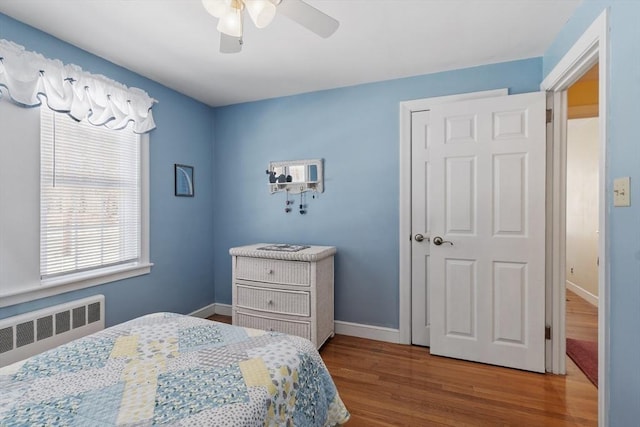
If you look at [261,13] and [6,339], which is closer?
[261,13]

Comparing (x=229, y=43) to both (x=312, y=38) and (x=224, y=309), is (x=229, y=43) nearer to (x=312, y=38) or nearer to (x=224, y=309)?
(x=312, y=38)

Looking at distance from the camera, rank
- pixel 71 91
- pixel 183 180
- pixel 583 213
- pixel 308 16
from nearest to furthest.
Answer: pixel 308 16, pixel 71 91, pixel 183 180, pixel 583 213

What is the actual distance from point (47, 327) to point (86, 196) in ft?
2.98

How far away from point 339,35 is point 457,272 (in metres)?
1.93

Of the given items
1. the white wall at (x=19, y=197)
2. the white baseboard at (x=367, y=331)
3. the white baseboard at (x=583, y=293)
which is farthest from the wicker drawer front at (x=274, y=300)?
the white baseboard at (x=583, y=293)

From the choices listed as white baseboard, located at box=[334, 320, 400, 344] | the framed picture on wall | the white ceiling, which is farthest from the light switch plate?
the framed picture on wall

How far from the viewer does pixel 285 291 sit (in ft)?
8.54

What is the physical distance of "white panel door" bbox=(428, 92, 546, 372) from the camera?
87.3 inches

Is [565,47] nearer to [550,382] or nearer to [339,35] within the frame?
[339,35]

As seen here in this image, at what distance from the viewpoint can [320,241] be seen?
3059 millimetres

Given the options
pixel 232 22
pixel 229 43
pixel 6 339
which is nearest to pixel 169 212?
pixel 6 339

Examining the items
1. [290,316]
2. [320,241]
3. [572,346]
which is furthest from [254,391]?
[572,346]

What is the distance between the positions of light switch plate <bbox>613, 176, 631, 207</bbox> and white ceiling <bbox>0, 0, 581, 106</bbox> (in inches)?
44.6

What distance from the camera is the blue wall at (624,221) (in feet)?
4.04
